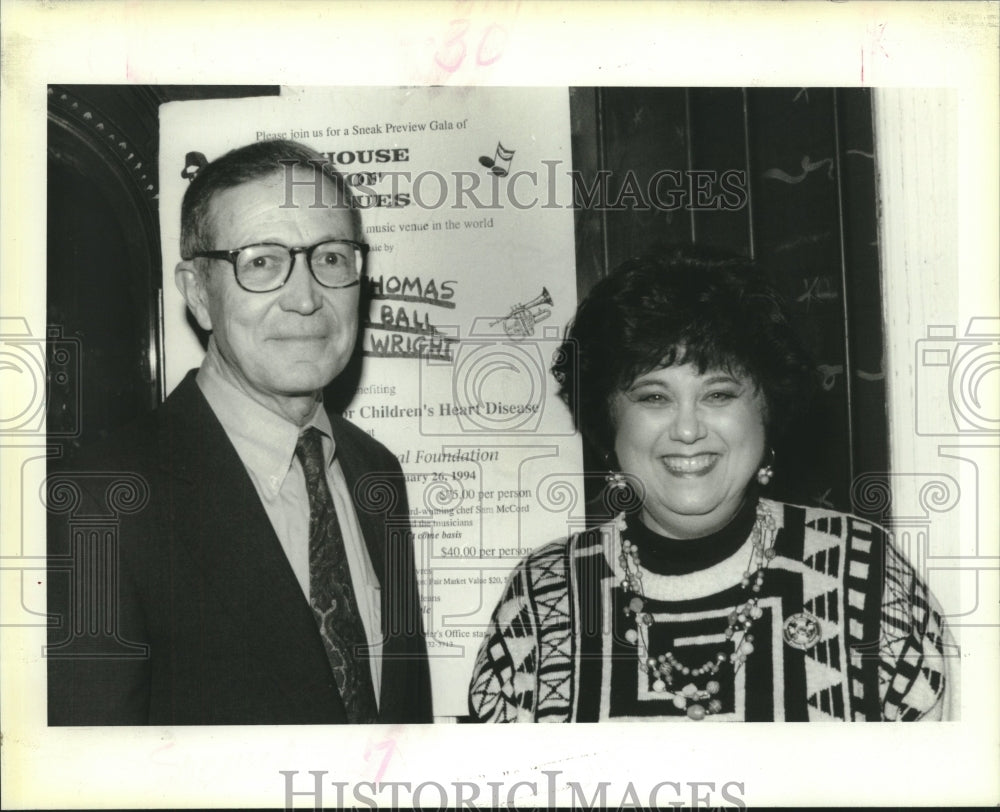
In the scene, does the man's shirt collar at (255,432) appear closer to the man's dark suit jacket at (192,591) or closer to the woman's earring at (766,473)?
the man's dark suit jacket at (192,591)

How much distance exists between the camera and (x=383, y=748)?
1391 millimetres

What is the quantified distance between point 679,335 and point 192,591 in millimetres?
697

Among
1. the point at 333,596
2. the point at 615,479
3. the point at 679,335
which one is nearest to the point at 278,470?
the point at 333,596

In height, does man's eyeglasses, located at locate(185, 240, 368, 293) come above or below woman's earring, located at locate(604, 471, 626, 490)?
above

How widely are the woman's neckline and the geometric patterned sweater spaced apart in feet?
0.03

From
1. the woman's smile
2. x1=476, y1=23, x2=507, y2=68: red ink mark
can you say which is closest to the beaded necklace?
the woman's smile

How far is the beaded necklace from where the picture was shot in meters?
1.40

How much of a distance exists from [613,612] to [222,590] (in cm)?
50

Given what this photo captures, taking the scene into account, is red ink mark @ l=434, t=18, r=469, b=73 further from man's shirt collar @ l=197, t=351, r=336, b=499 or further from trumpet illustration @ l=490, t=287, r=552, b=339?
man's shirt collar @ l=197, t=351, r=336, b=499

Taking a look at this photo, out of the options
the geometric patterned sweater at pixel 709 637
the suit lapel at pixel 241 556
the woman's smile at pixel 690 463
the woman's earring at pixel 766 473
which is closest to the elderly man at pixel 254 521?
the suit lapel at pixel 241 556

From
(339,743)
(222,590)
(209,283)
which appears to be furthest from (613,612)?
(209,283)

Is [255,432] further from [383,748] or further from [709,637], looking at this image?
[709,637]

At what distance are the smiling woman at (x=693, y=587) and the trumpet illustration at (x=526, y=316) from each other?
0.16 ft

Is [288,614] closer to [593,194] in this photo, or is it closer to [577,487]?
[577,487]
